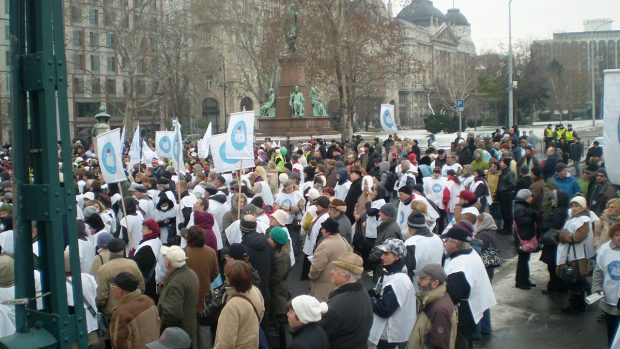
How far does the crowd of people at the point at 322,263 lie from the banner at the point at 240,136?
2.41 ft

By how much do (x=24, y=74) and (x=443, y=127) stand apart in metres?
51.4

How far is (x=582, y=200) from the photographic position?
9016 millimetres

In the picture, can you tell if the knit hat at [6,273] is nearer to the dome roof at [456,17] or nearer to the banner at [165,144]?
the banner at [165,144]

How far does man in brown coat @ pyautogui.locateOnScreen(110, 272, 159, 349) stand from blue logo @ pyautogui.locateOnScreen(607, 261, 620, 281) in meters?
4.38

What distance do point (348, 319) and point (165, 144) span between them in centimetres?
1168

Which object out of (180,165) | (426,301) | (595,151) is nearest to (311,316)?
(426,301)

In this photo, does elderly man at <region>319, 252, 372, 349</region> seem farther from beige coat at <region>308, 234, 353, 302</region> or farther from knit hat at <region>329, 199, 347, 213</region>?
knit hat at <region>329, 199, 347, 213</region>

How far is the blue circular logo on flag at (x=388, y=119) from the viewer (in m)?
23.3

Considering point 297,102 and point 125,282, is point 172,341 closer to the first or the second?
point 125,282

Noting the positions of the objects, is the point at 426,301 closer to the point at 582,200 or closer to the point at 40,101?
the point at 40,101

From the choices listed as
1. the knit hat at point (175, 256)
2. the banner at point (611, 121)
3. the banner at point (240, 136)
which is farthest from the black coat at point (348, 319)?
the banner at point (240, 136)

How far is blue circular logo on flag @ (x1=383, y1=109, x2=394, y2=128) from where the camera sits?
23.3 m

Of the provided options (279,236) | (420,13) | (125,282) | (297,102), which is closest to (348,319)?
(125,282)

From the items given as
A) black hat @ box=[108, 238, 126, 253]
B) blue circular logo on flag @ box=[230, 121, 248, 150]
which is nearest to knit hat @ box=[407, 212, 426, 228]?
black hat @ box=[108, 238, 126, 253]
